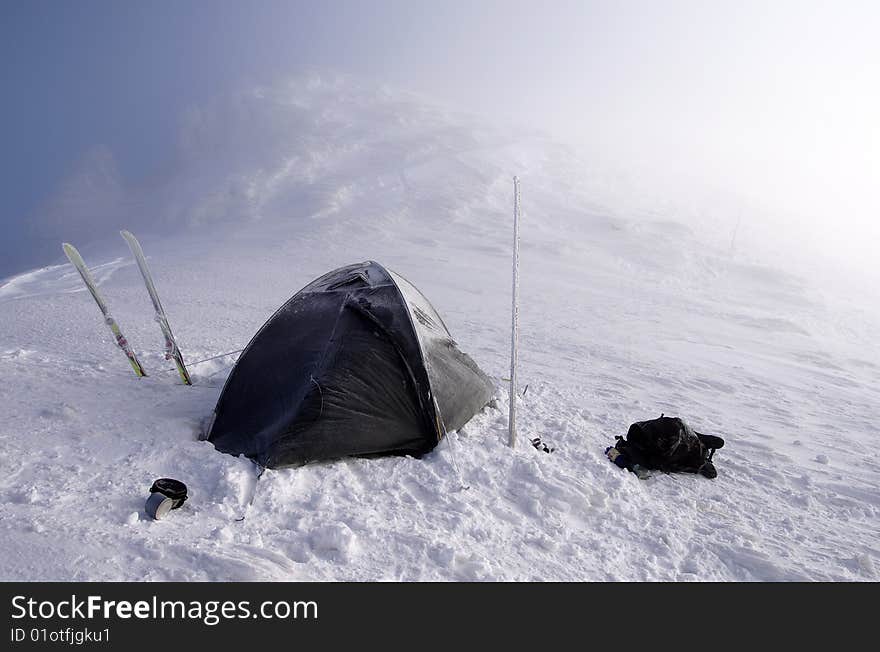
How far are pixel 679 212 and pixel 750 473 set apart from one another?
31.7m

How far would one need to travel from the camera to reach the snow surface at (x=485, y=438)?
3889mm

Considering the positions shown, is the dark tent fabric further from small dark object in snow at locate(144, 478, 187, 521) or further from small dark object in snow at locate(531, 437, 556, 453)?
small dark object in snow at locate(531, 437, 556, 453)

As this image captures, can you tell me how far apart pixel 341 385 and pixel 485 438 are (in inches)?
68.8

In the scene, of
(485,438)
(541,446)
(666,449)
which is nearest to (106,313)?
(485,438)

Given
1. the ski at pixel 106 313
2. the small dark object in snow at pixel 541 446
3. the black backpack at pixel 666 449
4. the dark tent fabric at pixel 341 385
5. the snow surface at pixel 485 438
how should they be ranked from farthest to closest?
the ski at pixel 106 313 < the small dark object in snow at pixel 541 446 < the black backpack at pixel 666 449 < the dark tent fabric at pixel 341 385 < the snow surface at pixel 485 438

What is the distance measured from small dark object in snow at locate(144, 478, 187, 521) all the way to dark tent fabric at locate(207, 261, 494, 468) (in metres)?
0.80

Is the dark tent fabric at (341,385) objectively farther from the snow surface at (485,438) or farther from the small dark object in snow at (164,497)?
the small dark object in snow at (164,497)

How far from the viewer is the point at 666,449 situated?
583 centimetres

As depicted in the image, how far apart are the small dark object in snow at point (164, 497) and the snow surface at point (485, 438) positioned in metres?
0.08

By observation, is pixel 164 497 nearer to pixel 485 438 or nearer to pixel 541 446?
pixel 485 438

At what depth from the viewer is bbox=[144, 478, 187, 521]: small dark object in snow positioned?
154 inches

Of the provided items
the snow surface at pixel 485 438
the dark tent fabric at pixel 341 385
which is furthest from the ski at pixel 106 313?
the dark tent fabric at pixel 341 385

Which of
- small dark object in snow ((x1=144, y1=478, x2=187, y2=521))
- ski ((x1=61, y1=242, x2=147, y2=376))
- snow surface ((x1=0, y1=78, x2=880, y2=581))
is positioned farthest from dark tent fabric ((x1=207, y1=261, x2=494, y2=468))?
ski ((x1=61, y1=242, x2=147, y2=376))

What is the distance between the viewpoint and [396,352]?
17.8ft
